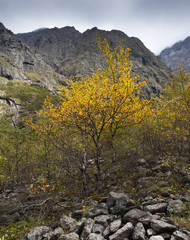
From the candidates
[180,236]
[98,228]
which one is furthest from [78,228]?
[180,236]

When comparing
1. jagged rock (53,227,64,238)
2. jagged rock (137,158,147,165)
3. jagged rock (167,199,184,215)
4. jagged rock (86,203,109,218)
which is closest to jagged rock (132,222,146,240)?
jagged rock (167,199,184,215)

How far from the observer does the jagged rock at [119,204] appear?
5.35m

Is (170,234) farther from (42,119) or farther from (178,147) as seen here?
(42,119)

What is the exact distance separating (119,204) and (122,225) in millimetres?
838

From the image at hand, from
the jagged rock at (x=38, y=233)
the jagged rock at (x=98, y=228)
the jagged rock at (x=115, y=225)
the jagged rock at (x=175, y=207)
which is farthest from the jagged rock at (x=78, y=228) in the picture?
the jagged rock at (x=175, y=207)

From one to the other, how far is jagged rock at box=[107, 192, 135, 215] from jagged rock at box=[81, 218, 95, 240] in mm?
932

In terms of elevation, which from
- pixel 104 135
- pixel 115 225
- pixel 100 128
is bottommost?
pixel 115 225

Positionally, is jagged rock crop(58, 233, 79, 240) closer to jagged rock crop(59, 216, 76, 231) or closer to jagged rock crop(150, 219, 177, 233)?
jagged rock crop(59, 216, 76, 231)

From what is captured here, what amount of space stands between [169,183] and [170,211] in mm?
3279

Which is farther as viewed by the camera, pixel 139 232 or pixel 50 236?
pixel 50 236

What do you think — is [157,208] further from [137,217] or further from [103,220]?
[103,220]

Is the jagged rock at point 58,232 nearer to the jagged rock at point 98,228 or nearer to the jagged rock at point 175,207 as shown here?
the jagged rock at point 98,228

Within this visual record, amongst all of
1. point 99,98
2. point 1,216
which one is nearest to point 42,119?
point 99,98

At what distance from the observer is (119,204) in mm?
5500
